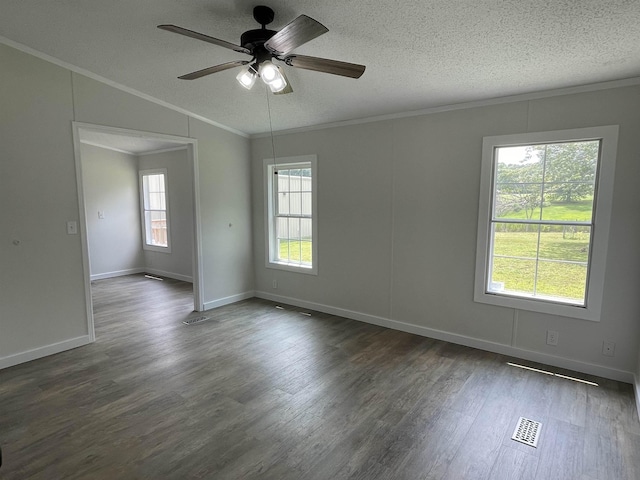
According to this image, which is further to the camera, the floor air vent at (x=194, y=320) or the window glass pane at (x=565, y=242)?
the floor air vent at (x=194, y=320)

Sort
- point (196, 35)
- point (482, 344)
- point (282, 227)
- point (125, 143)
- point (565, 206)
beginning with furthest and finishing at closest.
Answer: point (125, 143) → point (282, 227) → point (482, 344) → point (565, 206) → point (196, 35)

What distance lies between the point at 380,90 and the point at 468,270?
2.03 metres

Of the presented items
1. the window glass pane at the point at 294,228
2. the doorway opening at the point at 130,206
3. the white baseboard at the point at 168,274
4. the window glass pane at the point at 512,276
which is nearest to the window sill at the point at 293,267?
the window glass pane at the point at 294,228

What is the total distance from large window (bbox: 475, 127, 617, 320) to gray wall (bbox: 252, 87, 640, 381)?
0.30 ft

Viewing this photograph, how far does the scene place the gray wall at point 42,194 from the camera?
10.6ft

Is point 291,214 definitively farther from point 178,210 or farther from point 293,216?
point 178,210

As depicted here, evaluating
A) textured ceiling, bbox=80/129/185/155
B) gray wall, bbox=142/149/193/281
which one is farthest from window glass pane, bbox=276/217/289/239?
textured ceiling, bbox=80/129/185/155

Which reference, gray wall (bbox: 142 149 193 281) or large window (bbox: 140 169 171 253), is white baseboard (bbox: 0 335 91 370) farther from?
large window (bbox: 140 169 171 253)

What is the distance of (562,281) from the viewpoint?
322 centimetres

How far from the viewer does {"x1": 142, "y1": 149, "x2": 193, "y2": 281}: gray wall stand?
21.4 feet

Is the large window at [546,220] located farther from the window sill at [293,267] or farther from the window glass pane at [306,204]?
the window glass pane at [306,204]

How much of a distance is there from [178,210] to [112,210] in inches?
58.2

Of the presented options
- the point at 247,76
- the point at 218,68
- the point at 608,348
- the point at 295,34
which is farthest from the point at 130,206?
the point at 608,348

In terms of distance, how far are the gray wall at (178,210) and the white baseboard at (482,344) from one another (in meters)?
2.71
